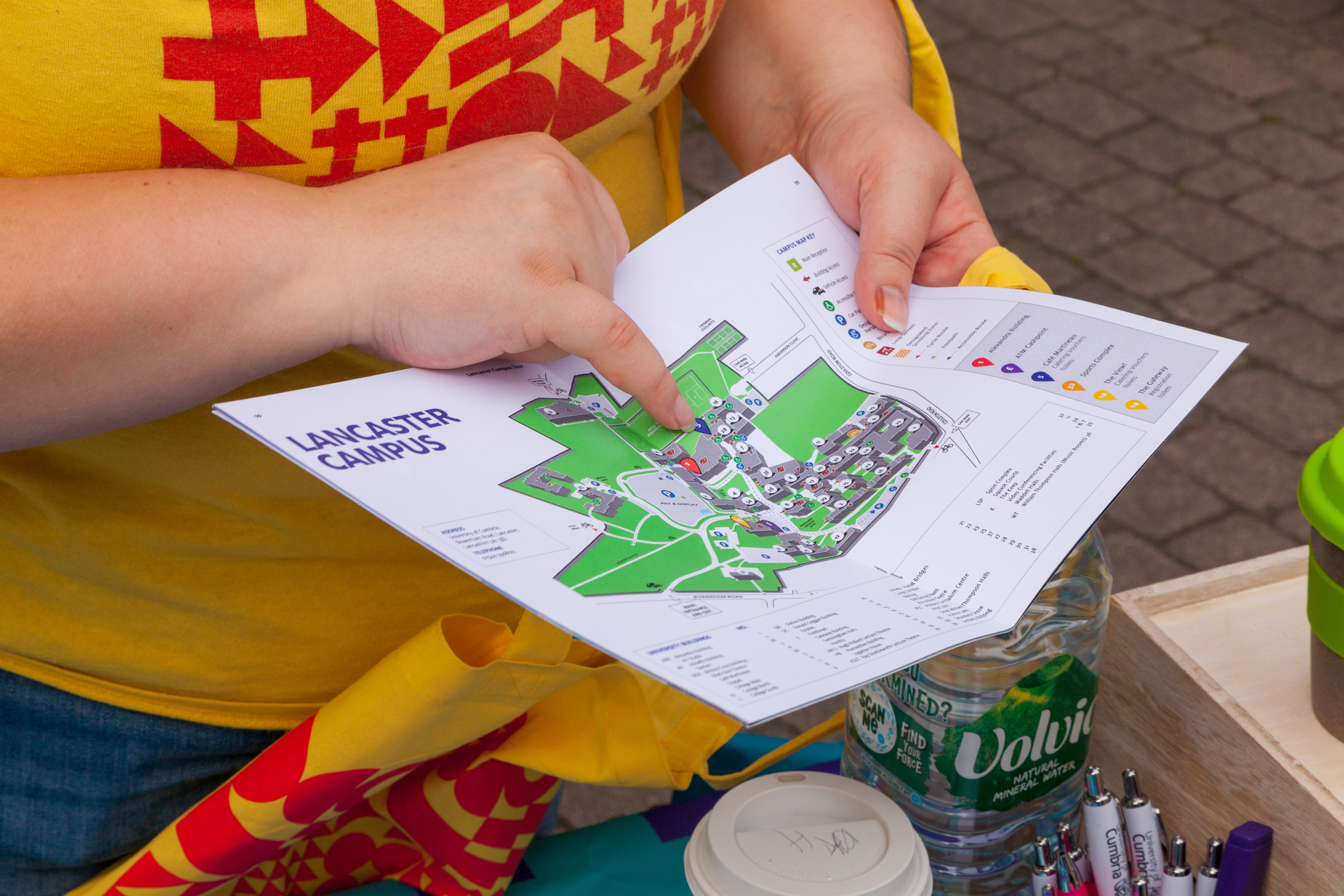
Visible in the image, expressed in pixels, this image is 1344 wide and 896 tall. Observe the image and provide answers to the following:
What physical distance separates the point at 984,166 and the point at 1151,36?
1074mm

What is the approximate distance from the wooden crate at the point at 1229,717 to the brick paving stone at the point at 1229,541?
1.83 meters

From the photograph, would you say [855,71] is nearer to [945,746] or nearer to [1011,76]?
[945,746]

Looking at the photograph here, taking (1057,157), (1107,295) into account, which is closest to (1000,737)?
(1107,295)

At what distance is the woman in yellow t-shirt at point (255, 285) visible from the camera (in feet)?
2.32

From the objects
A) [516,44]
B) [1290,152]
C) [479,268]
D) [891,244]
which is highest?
[516,44]

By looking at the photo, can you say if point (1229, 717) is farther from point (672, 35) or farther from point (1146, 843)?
point (672, 35)

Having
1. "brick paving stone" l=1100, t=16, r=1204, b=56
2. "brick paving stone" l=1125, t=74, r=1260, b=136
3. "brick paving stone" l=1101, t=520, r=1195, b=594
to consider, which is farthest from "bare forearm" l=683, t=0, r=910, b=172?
"brick paving stone" l=1100, t=16, r=1204, b=56

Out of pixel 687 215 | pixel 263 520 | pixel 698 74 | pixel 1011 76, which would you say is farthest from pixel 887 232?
pixel 1011 76

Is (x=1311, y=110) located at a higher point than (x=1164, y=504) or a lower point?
higher

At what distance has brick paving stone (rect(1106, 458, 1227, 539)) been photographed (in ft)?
9.48

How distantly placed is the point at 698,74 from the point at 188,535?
76 centimetres

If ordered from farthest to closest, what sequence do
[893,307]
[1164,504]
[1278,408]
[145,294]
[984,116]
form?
[984,116] → [1278,408] → [1164,504] → [893,307] → [145,294]

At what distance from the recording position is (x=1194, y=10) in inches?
179

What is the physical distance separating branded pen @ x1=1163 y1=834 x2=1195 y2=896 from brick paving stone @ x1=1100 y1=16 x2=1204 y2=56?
13.3ft
